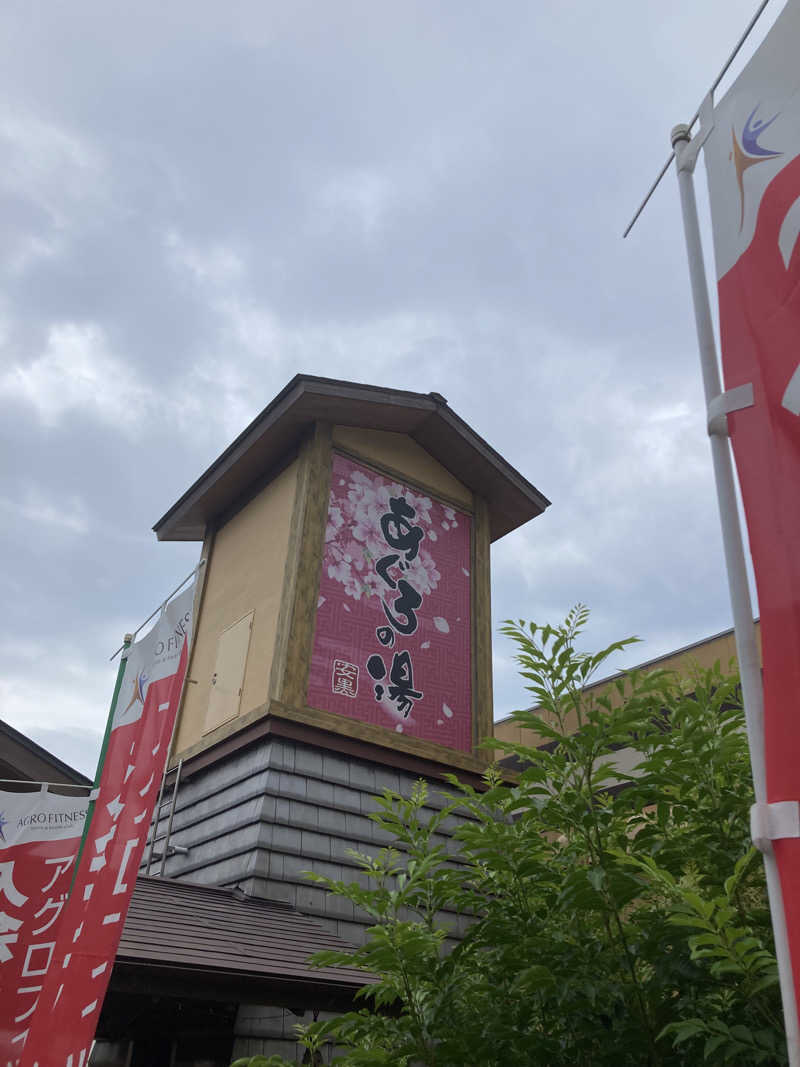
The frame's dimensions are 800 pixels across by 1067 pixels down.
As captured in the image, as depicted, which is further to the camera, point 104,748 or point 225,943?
point 225,943

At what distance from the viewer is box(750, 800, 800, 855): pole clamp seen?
192cm

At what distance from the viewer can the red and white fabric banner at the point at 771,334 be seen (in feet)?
6.63

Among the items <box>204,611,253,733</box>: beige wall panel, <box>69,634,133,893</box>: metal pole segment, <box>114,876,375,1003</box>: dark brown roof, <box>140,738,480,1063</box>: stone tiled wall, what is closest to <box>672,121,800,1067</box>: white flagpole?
<box>69,634,133,893</box>: metal pole segment

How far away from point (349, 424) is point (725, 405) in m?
9.99

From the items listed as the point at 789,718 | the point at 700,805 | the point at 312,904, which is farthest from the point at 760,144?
the point at 312,904

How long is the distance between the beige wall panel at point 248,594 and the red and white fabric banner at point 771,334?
8.31 metres

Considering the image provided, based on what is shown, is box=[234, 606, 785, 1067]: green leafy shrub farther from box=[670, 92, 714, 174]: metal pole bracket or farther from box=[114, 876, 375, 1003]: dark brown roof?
box=[114, 876, 375, 1003]: dark brown roof

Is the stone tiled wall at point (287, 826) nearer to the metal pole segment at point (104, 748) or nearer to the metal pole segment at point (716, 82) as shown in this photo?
the metal pole segment at point (104, 748)

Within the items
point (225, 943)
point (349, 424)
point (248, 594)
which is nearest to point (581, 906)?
point (225, 943)

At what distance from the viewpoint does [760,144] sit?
8.85 feet

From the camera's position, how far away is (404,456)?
12.8 m

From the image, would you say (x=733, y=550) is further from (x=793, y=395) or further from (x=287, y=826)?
(x=287, y=826)

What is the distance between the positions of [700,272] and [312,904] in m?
8.05

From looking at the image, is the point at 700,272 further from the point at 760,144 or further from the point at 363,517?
the point at 363,517
